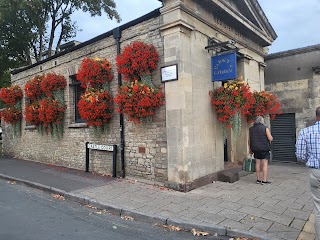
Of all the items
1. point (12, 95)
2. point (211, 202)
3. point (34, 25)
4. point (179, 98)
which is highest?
point (34, 25)

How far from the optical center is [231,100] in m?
7.36

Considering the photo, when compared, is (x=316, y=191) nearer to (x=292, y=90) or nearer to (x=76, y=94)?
(x=292, y=90)

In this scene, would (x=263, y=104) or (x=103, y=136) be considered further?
(x=103, y=136)

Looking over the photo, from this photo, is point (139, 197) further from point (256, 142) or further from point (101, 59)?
point (101, 59)

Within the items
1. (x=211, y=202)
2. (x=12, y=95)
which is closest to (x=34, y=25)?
(x=12, y=95)

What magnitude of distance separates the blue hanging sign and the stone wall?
63.4 inches

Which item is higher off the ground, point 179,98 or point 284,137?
point 179,98

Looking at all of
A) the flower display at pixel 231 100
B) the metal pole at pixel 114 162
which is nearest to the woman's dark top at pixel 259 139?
the flower display at pixel 231 100

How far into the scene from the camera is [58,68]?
1105 cm

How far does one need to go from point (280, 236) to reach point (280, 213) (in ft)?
3.45

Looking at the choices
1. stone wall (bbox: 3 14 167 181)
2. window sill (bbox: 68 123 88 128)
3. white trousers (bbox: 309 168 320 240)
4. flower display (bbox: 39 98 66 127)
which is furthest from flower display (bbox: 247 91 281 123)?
flower display (bbox: 39 98 66 127)

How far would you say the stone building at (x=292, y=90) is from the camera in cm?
1074

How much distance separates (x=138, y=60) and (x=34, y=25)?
13.8 m

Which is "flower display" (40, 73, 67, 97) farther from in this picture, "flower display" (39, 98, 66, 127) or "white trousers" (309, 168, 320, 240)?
"white trousers" (309, 168, 320, 240)
